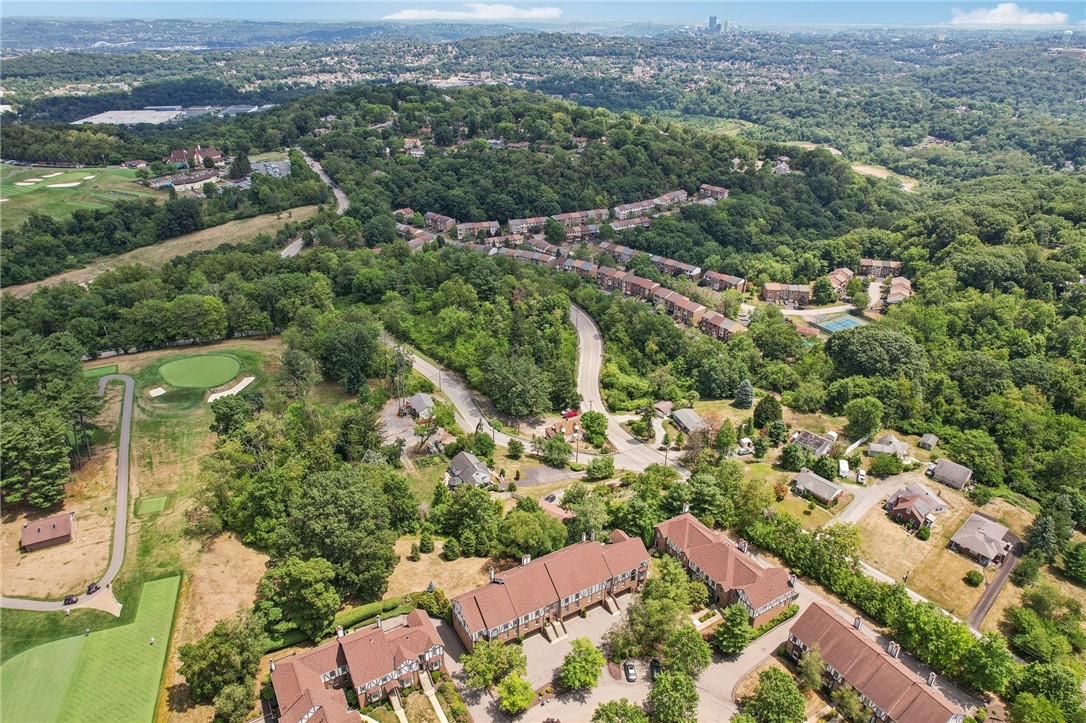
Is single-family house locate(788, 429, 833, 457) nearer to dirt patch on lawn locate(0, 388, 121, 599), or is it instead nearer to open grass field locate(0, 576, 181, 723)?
open grass field locate(0, 576, 181, 723)

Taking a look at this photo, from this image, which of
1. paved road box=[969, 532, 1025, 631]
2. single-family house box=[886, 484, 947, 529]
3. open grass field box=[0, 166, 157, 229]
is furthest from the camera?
open grass field box=[0, 166, 157, 229]

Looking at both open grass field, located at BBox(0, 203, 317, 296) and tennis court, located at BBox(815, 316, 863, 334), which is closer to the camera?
tennis court, located at BBox(815, 316, 863, 334)

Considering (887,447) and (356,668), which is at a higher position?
(356,668)

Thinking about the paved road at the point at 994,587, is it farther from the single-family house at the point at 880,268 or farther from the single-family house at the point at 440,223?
the single-family house at the point at 440,223

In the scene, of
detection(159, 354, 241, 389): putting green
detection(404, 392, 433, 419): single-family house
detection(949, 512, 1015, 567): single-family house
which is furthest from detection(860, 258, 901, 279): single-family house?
detection(159, 354, 241, 389): putting green

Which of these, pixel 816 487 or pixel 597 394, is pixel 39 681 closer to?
pixel 597 394

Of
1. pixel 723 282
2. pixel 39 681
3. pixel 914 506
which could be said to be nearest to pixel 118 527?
pixel 39 681

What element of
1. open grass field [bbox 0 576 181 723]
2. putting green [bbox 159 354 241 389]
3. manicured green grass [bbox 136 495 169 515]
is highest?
open grass field [bbox 0 576 181 723]
